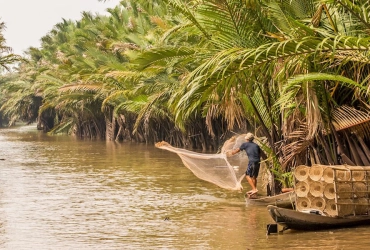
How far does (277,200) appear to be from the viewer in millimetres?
13625

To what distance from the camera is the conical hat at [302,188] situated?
39.0 ft

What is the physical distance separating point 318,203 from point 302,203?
10.8 inches

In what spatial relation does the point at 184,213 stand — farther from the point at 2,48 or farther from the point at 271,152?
the point at 2,48

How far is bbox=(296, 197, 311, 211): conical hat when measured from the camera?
11.9 metres

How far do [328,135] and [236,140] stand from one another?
2857mm

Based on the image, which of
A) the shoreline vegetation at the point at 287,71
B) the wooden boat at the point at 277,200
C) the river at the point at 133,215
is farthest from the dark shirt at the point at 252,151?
the river at the point at 133,215

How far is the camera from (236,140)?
15.8 m

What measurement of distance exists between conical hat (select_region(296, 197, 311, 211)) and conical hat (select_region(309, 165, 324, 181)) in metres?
0.39

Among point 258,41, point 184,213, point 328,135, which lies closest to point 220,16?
point 258,41

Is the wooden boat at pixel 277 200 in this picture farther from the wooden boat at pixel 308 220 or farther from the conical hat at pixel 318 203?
the wooden boat at pixel 308 220

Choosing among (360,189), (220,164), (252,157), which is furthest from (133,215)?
(360,189)

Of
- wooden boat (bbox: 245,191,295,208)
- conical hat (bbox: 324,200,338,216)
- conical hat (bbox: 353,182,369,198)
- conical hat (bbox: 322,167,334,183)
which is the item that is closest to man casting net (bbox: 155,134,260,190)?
wooden boat (bbox: 245,191,295,208)

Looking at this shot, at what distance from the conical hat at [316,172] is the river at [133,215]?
0.85 metres

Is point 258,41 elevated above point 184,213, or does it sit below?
above
